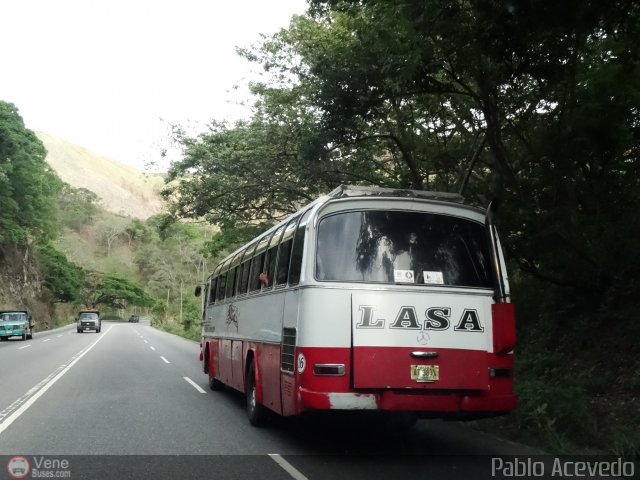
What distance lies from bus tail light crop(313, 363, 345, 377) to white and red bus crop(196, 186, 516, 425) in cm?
1

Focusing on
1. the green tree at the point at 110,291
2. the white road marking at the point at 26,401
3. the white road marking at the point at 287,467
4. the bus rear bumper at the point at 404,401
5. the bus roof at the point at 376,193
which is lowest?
the white road marking at the point at 287,467

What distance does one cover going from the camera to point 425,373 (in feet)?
21.1

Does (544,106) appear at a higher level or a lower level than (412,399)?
higher

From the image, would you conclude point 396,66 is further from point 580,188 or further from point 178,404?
point 178,404

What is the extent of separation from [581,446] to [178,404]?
21.2 ft

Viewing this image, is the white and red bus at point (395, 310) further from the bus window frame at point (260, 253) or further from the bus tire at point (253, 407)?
the bus window frame at point (260, 253)

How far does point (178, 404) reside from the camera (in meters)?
10.7

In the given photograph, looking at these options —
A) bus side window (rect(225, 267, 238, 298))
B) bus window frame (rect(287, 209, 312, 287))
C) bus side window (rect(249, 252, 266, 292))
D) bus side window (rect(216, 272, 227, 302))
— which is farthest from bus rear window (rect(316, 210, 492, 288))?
bus side window (rect(216, 272, 227, 302))

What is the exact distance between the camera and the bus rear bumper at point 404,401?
626 cm

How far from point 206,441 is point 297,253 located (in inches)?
101

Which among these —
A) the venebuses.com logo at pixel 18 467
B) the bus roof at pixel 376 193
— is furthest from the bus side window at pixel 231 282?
the venebuses.com logo at pixel 18 467

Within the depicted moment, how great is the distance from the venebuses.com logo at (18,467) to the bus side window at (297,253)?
3252 millimetres

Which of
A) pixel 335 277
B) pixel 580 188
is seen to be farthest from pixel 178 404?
pixel 580 188

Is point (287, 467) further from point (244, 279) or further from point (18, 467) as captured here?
point (244, 279)
